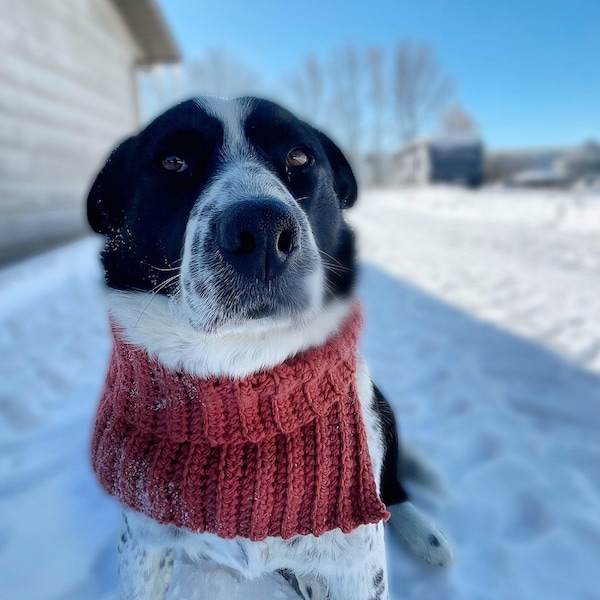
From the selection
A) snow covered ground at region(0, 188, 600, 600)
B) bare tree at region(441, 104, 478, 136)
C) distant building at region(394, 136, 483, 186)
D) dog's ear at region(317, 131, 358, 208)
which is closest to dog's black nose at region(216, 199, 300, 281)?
dog's ear at region(317, 131, 358, 208)

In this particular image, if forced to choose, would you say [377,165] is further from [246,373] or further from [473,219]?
[246,373]

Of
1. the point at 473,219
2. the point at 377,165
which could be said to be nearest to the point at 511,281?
the point at 473,219

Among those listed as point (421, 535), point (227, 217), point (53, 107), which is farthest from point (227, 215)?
point (53, 107)

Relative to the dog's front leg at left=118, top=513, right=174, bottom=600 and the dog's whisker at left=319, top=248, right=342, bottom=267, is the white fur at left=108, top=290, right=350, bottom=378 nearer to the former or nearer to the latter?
the dog's whisker at left=319, top=248, right=342, bottom=267

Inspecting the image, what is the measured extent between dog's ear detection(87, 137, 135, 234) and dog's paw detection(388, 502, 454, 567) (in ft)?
3.54

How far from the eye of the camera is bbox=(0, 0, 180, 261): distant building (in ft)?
14.8

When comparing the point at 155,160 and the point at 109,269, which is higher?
the point at 155,160

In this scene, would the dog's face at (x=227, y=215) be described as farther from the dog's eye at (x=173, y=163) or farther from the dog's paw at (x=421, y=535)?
the dog's paw at (x=421, y=535)

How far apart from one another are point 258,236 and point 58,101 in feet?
20.3

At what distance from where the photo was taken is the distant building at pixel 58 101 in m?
4.52

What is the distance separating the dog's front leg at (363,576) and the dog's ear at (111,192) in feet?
3.14

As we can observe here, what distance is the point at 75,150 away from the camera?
20.0 feet

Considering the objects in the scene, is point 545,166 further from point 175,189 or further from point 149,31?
point 175,189

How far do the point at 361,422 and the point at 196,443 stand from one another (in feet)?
1.09
